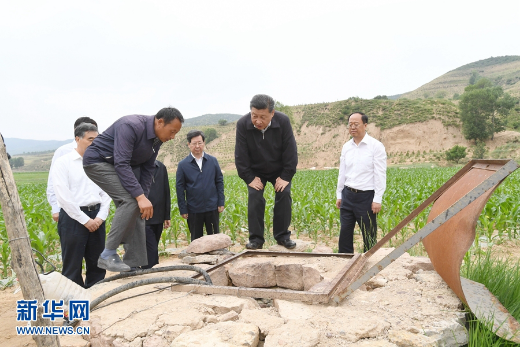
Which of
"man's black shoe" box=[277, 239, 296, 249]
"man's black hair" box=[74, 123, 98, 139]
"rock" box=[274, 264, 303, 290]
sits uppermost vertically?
"man's black hair" box=[74, 123, 98, 139]

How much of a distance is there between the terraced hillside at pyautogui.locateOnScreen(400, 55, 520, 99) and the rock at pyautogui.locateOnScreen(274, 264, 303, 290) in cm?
9692

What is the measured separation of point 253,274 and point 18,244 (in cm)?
248

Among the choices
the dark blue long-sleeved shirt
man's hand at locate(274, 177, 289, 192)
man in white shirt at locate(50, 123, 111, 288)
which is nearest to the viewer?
the dark blue long-sleeved shirt

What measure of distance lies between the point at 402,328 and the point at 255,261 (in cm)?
212

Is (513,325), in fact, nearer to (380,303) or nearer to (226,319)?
(380,303)

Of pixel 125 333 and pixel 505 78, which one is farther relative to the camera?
pixel 505 78

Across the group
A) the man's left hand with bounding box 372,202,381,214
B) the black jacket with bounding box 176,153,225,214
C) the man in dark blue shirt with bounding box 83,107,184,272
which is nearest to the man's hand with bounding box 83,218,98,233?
the man in dark blue shirt with bounding box 83,107,184,272

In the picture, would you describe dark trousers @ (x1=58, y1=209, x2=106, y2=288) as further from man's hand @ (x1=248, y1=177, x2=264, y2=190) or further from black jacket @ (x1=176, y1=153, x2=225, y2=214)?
man's hand @ (x1=248, y1=177, x2=264, y2=190)

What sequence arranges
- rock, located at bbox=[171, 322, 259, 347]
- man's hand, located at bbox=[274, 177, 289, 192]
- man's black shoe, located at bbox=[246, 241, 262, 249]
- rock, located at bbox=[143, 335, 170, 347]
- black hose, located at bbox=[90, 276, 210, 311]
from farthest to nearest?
man's black shoe, located at bbox=[246, 241, 262, 249] → man's hand, located at bbox=[274, 177, 289, 192] → black hose, located at bbox=[90, 276, 210, 311] → rock, located at bbox=[143, 335, 170, 347] → rock, located at bbox=[171, 322, 259, 347]

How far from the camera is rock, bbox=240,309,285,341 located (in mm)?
2393

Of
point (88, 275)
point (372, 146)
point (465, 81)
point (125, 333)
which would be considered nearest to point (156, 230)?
point (88, 275)

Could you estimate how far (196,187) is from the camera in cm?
520

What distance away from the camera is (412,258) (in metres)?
3.82

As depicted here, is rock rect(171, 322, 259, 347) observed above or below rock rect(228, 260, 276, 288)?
above
